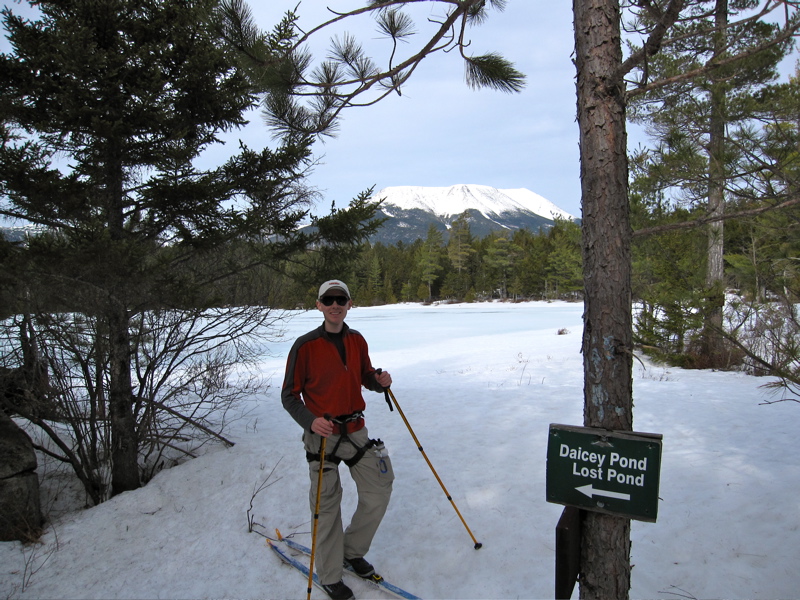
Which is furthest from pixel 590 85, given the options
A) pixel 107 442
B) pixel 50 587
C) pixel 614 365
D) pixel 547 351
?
pixel 547 351

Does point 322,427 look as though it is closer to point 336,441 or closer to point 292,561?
point 336,441

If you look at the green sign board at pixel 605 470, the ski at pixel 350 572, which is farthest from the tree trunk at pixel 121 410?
the green sign board at pixel 605 470

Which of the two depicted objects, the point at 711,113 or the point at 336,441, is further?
the point at 711,113

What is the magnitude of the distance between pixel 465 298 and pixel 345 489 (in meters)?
56.2

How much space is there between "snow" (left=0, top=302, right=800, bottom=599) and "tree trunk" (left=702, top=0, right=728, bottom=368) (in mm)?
1237

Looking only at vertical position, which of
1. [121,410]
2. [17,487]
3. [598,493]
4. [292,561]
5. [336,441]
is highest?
[598,493]

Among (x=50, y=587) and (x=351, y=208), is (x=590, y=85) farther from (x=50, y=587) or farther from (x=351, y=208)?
(x=50, y=587)

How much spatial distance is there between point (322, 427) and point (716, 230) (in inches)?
217

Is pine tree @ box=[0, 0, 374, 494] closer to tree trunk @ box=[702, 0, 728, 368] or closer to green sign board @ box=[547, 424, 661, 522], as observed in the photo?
green sign board @ box=[547, 424, 661, 522]

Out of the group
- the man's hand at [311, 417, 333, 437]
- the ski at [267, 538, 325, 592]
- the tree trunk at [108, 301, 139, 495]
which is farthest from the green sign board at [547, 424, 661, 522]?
the tree trunk at [108, 301, 139, 495]

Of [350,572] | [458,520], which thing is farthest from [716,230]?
[350,572]

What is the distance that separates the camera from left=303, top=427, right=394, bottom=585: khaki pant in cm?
294

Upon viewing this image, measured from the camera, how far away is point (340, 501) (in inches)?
120

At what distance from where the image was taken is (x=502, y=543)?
3.46 meters
